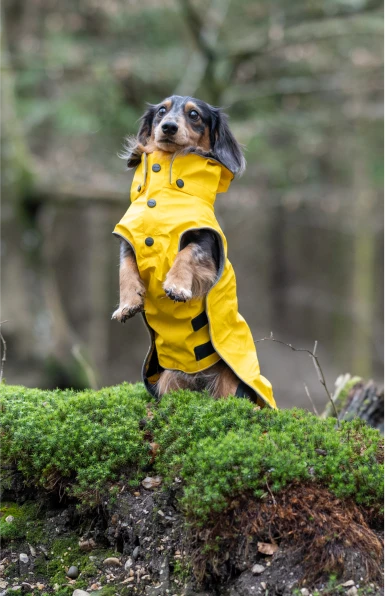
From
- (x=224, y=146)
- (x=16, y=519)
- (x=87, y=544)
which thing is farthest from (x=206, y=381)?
(x=224, y=146)

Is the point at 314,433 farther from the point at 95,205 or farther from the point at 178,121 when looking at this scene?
the point at 95,205

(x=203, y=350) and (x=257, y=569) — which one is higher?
(x=203, y=350)

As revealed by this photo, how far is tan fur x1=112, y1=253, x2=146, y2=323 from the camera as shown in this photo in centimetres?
429

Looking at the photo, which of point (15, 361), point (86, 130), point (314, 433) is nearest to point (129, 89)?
point (86, 130)

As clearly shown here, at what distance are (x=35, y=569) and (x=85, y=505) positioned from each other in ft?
1.40

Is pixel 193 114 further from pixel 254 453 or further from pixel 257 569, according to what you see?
pixel 257 569

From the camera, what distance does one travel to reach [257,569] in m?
3.32

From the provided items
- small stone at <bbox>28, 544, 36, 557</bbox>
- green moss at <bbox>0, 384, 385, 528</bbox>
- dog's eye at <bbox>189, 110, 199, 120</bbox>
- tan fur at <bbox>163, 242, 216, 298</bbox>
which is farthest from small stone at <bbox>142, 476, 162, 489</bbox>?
dog's eye at <bbox>189, 110, 199, 120</bbox>

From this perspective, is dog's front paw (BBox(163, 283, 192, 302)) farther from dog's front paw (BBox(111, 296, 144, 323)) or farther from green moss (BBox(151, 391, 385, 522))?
green moss (BBox(151, 391, 385, 522))

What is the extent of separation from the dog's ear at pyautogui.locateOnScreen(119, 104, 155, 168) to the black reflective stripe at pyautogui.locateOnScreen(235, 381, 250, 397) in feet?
5.78

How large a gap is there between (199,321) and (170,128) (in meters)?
1.31

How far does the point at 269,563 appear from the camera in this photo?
3344mm

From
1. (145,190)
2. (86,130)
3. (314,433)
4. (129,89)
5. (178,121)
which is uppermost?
(129,89)

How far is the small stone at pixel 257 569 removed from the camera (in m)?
3.31
